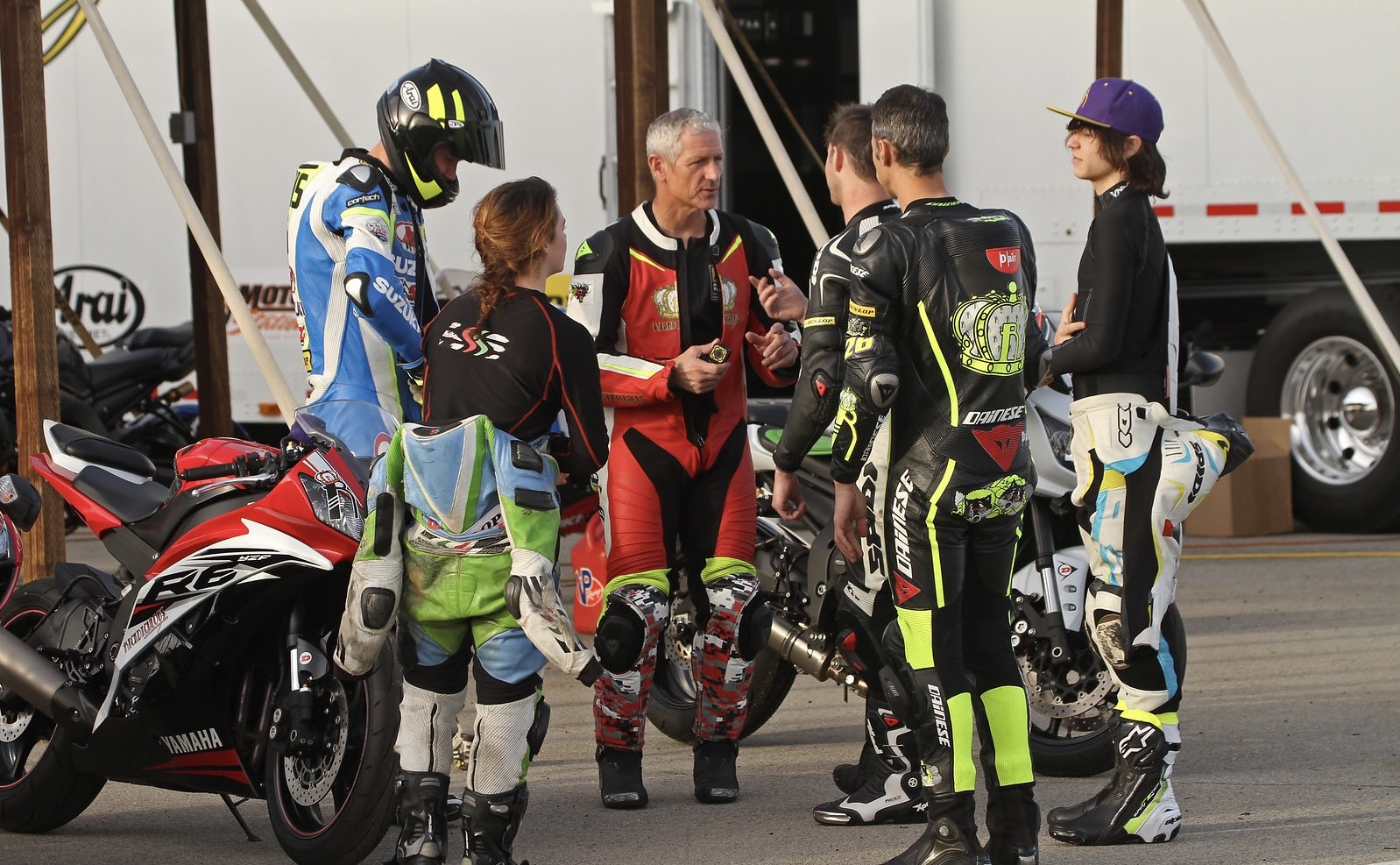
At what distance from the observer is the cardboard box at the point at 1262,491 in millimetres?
10484

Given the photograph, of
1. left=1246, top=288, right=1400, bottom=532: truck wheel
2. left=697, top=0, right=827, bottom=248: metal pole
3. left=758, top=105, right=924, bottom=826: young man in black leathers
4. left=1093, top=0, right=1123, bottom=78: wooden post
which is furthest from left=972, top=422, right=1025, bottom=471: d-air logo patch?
left=1246, top=288, right=1400, bottom=532: truck wheel

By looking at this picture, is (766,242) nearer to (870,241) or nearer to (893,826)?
(870,241)

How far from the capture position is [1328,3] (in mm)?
10391

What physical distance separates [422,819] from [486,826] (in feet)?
0.52

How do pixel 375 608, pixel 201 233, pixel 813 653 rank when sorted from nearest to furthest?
1. pixel 375 608
2. pixel 813 653
3. pixel 201 233

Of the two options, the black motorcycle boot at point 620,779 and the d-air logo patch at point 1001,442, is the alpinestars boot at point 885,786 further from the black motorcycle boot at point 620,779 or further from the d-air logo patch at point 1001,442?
the d-air logo patch at point 1001,442

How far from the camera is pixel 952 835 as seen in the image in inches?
165

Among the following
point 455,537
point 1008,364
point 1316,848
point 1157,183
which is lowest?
point 1316,848

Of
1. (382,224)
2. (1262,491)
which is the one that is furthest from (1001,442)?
(1262,491)

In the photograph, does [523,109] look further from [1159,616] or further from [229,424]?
[1159,616]

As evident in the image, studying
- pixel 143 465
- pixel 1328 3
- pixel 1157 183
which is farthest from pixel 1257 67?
pixel 143 465

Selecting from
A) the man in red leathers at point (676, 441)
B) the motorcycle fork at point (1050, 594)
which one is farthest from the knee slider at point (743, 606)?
the motorcycle fork at point (1050, 594)

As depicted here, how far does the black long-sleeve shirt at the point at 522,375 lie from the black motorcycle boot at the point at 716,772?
1.32 metres

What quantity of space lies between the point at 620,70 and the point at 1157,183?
12.7 ft
